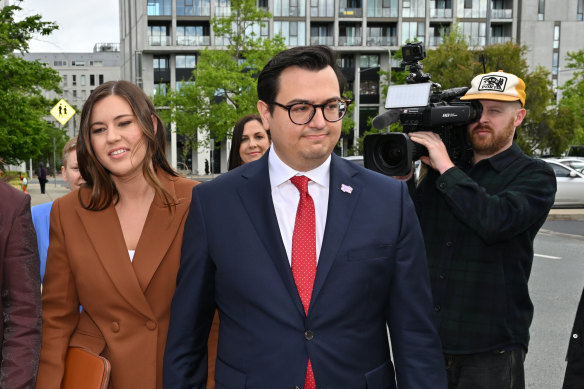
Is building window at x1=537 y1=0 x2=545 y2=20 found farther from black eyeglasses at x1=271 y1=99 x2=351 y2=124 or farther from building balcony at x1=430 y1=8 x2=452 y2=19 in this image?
black eyeglasses at x1=271 y1=99 x2=351 y2=124

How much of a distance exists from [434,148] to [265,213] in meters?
1.07

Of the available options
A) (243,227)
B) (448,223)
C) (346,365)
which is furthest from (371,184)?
(448,223)

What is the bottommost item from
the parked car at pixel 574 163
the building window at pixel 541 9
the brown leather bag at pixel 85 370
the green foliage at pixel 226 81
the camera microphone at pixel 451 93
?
the parked car at pixel 574 163

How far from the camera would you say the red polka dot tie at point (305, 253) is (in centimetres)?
191

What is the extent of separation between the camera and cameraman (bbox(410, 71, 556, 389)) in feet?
8.43

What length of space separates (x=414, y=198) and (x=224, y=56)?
94.5ft

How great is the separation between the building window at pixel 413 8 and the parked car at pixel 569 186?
38.3 meters

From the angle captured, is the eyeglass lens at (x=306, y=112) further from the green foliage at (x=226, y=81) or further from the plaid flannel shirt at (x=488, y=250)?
the green foliage at (x=226, y=81)

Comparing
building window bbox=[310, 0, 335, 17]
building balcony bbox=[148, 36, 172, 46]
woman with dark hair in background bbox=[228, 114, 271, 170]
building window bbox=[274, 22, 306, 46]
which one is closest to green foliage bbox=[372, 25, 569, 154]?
woman with dark hair in background bbox=[228, 114, 271, 170]

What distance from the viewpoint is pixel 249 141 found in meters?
4.98

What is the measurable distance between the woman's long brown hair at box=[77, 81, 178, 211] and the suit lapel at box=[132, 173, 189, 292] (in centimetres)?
4

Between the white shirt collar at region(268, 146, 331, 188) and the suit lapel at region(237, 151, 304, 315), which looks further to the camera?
the white shirt collar at region(268, 146, 331, 188)

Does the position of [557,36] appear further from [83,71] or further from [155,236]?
[83,71]

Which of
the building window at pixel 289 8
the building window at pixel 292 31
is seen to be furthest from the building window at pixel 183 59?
the building window at pixel 289 8
